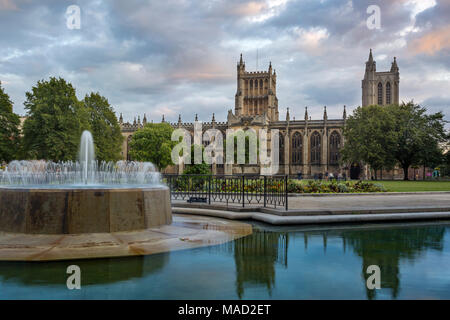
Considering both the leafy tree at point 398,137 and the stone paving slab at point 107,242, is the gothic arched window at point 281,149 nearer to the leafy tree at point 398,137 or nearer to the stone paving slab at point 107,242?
the leafy tree at point 398,137

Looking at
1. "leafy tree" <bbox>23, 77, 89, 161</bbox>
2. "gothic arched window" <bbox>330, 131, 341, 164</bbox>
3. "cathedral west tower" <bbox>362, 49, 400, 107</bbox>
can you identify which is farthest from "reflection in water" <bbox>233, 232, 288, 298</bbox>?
"cathedral west tower" <bbox>362, 49, 400, 107</bbox>

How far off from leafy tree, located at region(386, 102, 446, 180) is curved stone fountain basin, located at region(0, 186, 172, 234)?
42.0 meters

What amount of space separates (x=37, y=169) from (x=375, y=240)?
28.8 m

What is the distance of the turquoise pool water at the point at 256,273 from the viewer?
434cm

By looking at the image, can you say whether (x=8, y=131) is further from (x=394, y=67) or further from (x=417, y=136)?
(x=394, y=67)

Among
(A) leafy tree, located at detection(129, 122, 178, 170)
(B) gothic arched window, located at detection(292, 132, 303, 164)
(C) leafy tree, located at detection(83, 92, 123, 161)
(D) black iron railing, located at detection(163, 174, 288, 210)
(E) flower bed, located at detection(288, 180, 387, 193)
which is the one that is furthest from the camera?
(B) gothic arched window, located at detection(292, 132, 303, 164)

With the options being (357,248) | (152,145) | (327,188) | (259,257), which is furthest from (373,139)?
(259,257)

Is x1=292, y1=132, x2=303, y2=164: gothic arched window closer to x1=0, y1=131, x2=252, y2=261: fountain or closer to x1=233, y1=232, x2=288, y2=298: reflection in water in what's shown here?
x1=233, y1=232, x2=288, y2=298: reflection in water

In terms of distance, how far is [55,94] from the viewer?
3312 cm

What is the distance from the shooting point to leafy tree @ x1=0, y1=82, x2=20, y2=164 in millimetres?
31469

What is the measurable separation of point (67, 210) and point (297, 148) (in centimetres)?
6822

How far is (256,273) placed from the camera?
5.21m

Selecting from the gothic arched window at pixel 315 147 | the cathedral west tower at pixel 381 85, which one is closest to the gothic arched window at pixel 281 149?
the gothic arched window at pixel 315 147
